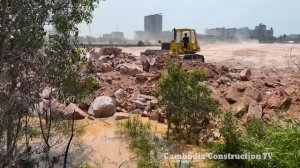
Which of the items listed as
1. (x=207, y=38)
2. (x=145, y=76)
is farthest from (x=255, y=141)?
(x=207, y=38)

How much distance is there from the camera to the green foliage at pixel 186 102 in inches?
305

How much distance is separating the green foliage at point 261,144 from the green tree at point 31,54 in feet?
8.46

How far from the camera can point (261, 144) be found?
19.5 feet

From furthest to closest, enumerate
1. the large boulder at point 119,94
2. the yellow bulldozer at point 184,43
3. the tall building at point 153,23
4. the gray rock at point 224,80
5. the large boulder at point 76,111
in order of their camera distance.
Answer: the tall building at point 153,23 < the yellow bulldozer at point 184,43 < the gray rock at point 224,80 < the large boulder at point 119,94 < the large boulder at point 76,111

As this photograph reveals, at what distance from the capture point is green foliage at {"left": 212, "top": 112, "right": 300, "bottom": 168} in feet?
18.4

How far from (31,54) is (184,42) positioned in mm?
Result: 12948

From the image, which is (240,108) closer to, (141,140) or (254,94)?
(254,94)

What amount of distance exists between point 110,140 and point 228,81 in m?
4.73

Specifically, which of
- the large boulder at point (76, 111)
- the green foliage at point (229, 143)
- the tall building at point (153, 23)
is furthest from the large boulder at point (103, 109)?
the tall building at point (153, 23)

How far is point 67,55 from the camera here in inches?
251

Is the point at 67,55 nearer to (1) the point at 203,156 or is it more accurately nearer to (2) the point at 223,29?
(1) the point at 203,156

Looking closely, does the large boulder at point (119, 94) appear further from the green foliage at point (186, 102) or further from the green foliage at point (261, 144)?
the green foliage at point (261, 144)

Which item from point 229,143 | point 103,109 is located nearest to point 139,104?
point 103,109

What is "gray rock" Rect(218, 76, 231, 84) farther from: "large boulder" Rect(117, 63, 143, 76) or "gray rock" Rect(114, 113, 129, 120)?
"gray rock" Rect(114, 113, 129, 120)
